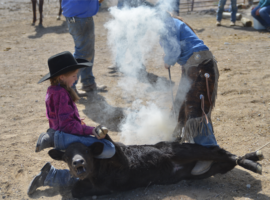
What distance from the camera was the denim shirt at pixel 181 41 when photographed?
9.78 ft

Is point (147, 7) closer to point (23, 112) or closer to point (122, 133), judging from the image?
point (122, 133)

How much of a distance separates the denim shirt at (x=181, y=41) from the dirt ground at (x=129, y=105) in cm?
133

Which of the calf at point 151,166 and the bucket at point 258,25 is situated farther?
the bucket at point 258,25

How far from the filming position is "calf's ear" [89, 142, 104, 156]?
2.46 metres

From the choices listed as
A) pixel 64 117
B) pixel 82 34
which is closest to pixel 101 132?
pixel 64 117

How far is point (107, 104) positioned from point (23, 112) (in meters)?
1.40

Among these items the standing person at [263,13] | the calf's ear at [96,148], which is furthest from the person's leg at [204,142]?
the standing person at [263,13]

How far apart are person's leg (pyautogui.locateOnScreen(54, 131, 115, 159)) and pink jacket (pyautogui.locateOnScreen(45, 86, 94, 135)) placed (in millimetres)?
47

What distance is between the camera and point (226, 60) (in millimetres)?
6293

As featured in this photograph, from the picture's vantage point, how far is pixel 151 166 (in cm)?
280

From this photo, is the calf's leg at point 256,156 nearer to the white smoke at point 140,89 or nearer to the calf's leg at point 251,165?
the calf's leg at point 251,165

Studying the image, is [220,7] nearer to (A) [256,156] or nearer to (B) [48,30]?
(B) [48,30]

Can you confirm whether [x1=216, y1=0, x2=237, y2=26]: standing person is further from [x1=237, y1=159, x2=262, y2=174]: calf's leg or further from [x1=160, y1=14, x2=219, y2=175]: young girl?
[x1=237, y1=159, x2=262, y2=174]: calf's leg

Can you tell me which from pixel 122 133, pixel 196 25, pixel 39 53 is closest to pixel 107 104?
pixel 122 133
